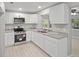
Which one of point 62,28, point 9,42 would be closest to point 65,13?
point 62,28

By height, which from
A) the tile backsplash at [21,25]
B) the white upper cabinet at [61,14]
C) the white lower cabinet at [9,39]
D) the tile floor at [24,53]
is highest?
the white upper cabinet at [61,14]

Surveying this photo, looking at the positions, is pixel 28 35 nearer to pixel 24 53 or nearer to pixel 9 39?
pixel 9 39

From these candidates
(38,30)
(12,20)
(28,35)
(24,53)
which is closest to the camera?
(24,53)

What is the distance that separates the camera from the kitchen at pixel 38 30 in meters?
3.53

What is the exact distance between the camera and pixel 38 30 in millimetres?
6285

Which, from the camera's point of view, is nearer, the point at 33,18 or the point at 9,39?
the point at 9,39

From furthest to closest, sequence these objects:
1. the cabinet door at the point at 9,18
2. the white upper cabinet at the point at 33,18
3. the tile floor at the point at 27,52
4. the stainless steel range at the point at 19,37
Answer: the white upper cabinet at the point at 33,18
the cabinet door at the point at 9,18
the stainless steel range at the point at 19,37
the tile floor at the point at 27,52

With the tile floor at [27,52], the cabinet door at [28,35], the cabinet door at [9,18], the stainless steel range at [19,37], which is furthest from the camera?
the cabinet door at [28,35]

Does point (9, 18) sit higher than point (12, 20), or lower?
higher

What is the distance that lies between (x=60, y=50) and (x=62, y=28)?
1.12 meters

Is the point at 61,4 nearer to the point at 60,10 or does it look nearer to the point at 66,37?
A: the point at 60,10

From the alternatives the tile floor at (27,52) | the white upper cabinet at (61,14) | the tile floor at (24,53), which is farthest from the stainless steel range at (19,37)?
the white upper cabinet at (61,14)

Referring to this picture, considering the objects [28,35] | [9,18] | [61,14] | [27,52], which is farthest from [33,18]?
[61,14]

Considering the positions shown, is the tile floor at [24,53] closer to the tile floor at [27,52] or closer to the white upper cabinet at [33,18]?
the tile floor at [27,52]
